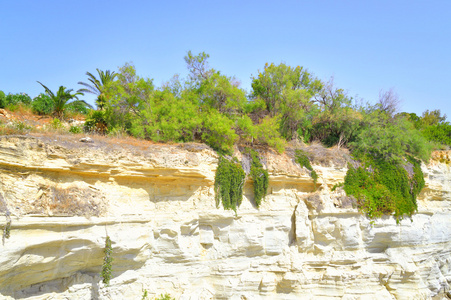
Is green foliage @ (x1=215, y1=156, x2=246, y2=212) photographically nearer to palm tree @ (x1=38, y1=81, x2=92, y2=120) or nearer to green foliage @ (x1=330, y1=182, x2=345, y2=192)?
green foliage @ (x1=330, y1=182, x2=345, y2=192)

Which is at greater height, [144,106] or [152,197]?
[144,106]

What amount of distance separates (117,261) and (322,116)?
13.1m

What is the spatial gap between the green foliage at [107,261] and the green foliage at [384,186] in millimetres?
10154

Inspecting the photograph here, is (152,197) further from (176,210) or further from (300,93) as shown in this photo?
(300,93)

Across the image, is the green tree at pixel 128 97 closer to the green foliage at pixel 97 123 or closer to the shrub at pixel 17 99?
the green foliage at pixel 97 123

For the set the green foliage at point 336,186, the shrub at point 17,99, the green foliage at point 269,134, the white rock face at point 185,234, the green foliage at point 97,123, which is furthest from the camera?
the shrub at point 17,99

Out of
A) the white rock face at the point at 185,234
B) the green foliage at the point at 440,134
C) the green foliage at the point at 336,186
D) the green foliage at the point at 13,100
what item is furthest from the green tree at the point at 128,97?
the green foliage at the point at 440,134

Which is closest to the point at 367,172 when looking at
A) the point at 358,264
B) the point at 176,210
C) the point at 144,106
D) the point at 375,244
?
the point at 375,244

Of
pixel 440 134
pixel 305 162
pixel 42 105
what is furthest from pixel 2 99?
pixel 440 134

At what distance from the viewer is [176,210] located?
34.8 feet

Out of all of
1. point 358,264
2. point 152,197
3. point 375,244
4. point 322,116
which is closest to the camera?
point 152,197

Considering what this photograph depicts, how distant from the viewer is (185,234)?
34.6 feet

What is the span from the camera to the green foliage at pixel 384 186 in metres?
13.7

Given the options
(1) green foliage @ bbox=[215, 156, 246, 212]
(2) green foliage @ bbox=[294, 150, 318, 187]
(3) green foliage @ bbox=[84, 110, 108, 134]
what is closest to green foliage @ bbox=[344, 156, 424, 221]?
(2) green foliage @ bbox=[294, 150, 318, 187]
